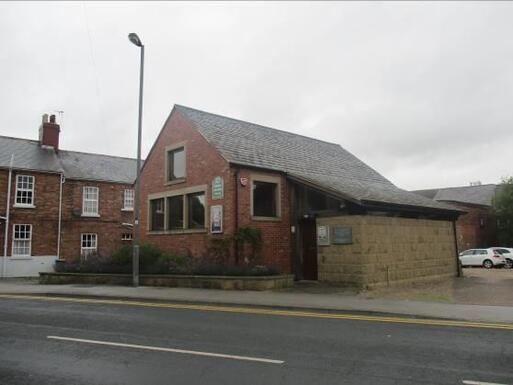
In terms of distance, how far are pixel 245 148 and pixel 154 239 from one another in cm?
631

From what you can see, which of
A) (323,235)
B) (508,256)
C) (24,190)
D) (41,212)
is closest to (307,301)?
(323,235)

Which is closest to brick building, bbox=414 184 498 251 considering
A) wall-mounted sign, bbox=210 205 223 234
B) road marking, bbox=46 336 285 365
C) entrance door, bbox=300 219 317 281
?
entrance door, bbox=300 219 317 281

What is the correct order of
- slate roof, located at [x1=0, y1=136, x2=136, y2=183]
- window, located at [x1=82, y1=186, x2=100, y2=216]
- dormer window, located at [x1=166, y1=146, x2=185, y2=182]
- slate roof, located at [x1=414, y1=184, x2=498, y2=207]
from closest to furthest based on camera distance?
1. dormer window, located at [x1=166, y1=146, x2=185, y2=182]
2. slate roof, located at [x1=0, y1=136, x2=136, y2=183]
3. window, located at [x1=82, y1=186, x2=100, y2=216]
4. slate roof, located at [x1=414, y1=184, x2=498, y2=207]

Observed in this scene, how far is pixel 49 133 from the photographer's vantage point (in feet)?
112

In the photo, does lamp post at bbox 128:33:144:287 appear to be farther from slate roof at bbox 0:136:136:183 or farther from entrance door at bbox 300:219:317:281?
slate roof at bbox 0:136:136:183

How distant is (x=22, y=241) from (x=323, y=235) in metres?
20.3

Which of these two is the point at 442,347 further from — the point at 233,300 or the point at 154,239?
the point at 154,239

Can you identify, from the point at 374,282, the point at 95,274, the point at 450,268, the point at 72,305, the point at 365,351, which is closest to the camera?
the point at 365,351

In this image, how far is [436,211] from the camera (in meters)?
22.0

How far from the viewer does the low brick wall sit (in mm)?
16453

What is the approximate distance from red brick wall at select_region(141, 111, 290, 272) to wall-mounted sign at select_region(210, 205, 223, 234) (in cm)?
19

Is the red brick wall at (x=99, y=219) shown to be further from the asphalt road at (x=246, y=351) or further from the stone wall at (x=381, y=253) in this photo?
the asphalt road at (x=246, y=351)

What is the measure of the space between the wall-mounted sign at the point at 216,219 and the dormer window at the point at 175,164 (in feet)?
11.5

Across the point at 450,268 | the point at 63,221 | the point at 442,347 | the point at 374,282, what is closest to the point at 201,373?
the point at 442,347
